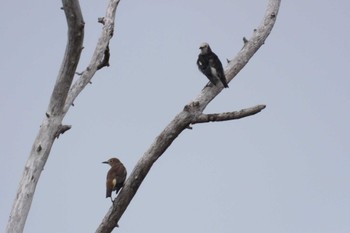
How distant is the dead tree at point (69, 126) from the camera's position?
688 cm

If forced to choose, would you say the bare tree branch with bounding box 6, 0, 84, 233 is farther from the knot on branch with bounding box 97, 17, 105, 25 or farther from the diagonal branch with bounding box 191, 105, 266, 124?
the knot on branch with bounding box 97, 17, 105, 25

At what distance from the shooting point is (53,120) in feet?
24.5

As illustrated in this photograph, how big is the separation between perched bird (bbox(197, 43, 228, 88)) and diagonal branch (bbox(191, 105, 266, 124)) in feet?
4.04

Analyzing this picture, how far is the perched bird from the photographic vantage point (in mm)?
9250

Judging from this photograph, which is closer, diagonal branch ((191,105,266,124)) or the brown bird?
diagonal branch ((191,105,266,124))

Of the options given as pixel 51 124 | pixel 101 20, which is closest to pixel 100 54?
pixel 101 20

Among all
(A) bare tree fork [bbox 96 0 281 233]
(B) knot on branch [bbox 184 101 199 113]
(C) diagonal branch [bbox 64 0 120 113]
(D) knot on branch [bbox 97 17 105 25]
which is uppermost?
(D) knot on branch [bbox 97 17 105 25]

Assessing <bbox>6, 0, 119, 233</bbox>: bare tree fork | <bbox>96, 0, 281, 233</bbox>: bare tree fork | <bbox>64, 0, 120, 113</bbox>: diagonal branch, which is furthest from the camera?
<bbox>64, 0, 120, 113</bbox>: diagonal branch

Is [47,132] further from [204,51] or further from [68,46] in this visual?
[204,51]

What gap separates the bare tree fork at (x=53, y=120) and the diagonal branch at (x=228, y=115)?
4.70ft

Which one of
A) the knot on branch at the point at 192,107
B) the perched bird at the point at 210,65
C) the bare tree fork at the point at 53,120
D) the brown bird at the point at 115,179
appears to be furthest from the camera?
the brown bird at the point at 115,179

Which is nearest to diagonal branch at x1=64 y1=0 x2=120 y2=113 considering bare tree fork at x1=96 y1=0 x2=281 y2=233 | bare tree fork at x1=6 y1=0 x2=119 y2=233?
bare tree fork at x1=6 y1=0 x2=119 y2=233

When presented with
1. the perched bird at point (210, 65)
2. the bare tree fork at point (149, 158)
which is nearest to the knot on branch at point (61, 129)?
the bare tree fork at point (149, 158)

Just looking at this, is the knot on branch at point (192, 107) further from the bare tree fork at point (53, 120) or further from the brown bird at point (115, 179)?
the brown bird at point (115, 179)
